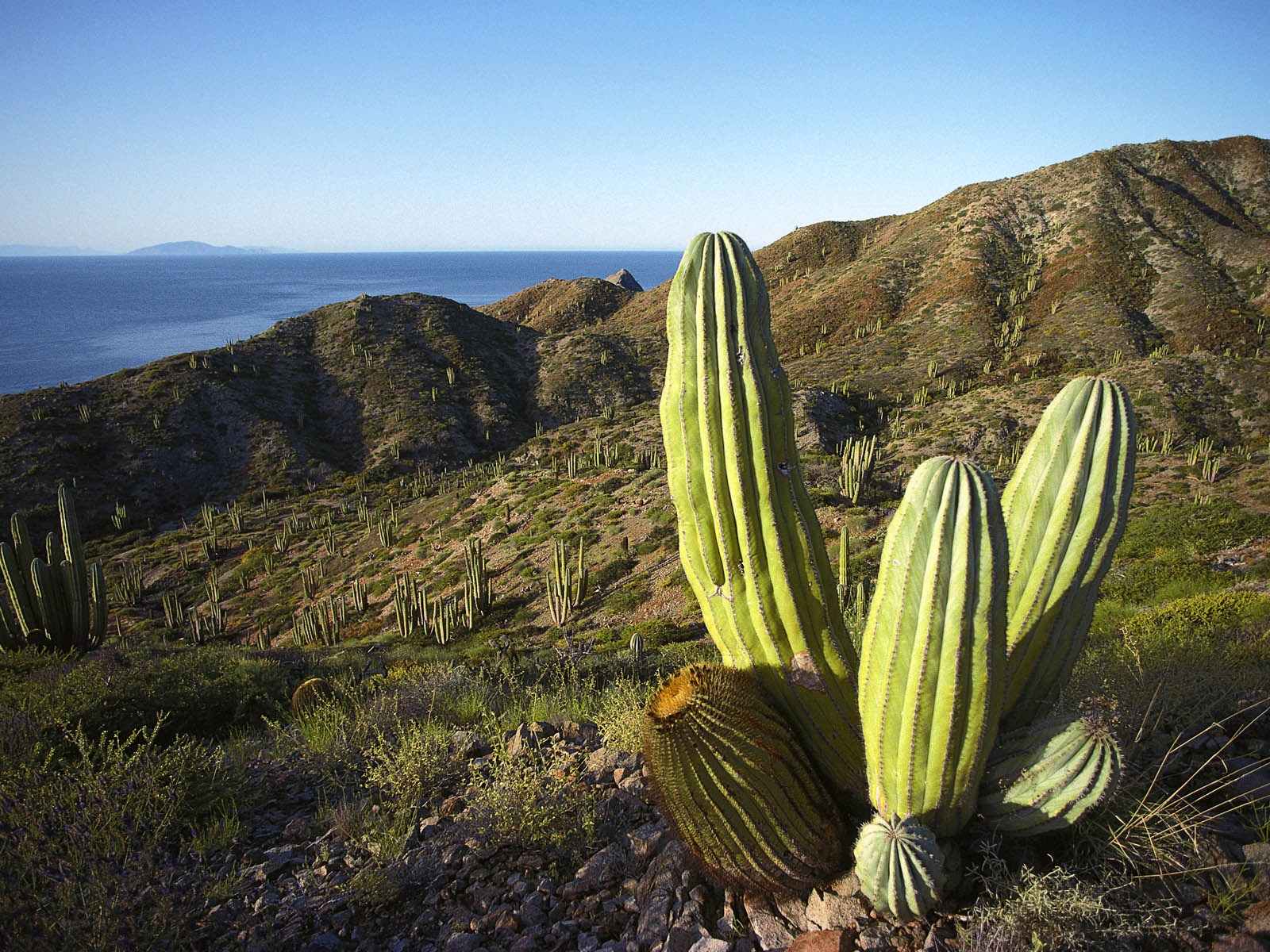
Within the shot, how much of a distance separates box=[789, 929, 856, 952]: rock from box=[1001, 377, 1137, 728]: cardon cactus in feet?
3.77

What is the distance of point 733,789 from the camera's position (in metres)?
2.58

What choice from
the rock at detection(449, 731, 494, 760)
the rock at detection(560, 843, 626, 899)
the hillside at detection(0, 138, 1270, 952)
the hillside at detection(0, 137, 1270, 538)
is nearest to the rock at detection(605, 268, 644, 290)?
the hillside at detection(0, 138, 1270, 952)

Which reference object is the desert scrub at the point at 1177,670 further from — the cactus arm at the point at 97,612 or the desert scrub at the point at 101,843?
the cactus arm at the point at 97,612

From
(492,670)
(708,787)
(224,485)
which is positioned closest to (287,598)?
(224,485)

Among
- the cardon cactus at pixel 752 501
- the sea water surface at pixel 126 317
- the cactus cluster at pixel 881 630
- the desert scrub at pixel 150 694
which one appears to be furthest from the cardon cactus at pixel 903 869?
the sea water surface at pixel 126 317

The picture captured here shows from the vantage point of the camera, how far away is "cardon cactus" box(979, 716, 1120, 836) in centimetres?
227

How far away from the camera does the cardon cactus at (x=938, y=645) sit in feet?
7.04

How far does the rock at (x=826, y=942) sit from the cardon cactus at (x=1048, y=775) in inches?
27.8

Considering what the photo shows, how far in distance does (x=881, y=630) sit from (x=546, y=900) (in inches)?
78.4

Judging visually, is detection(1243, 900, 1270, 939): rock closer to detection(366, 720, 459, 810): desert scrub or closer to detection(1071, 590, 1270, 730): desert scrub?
detection(1071, 590, 1270, 730): desert scrub

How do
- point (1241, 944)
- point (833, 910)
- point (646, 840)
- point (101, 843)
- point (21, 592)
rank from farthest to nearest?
point (21, 592) < point (101, 843) < point (646, 840) < point (833, 910) < point (1241, 944)

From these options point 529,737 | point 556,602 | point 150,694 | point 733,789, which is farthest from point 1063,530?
point 556,602

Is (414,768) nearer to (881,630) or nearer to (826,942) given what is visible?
(826,942)

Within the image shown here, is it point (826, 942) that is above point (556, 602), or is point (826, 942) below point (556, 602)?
above
